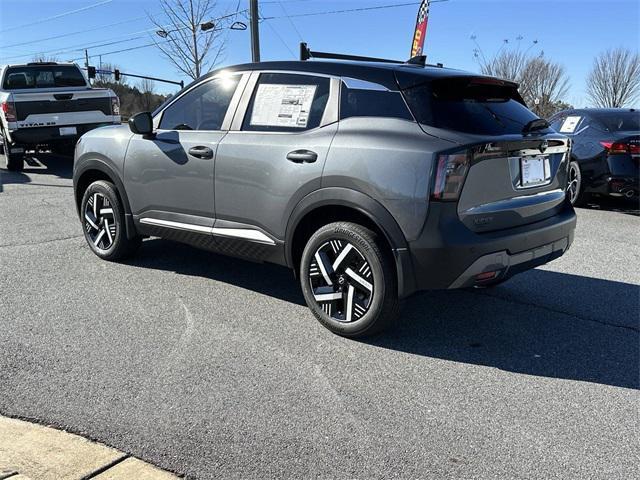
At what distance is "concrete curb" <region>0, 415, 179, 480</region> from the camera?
2420 mm

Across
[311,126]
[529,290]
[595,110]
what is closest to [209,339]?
[311,126]

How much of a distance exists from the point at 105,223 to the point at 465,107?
3.48 m

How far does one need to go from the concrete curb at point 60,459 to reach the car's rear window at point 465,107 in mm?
2412

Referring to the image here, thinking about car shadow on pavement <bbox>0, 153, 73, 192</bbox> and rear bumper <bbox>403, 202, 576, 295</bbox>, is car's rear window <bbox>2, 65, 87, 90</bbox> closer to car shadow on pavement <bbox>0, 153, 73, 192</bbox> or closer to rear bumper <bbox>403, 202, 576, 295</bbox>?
car shadow on pavement <bbox>0, 153, 73, 192</bbox>

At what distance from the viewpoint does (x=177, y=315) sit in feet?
14.0

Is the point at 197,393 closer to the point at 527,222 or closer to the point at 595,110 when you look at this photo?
the point at 527,222

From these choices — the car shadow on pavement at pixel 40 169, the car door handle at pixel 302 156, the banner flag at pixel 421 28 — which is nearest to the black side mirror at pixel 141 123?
the car door handle at pixel 302 156

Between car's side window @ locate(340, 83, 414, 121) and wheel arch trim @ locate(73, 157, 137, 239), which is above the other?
car's side window @ locate(340, 83, 414, 121)

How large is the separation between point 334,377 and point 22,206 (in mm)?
6841

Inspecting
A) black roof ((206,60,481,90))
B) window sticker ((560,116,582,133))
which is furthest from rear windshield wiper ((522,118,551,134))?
window sticker ((560,116,582,133))

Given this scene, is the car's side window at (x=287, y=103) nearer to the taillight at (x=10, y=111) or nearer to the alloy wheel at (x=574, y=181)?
the alloy wheel at (x=574, y=181)

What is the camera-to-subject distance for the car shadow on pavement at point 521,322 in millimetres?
3578

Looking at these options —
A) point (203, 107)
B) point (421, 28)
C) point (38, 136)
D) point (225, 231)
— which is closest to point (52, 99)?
point (38, 136)

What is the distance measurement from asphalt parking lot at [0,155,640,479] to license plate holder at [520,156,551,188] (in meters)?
1.02
